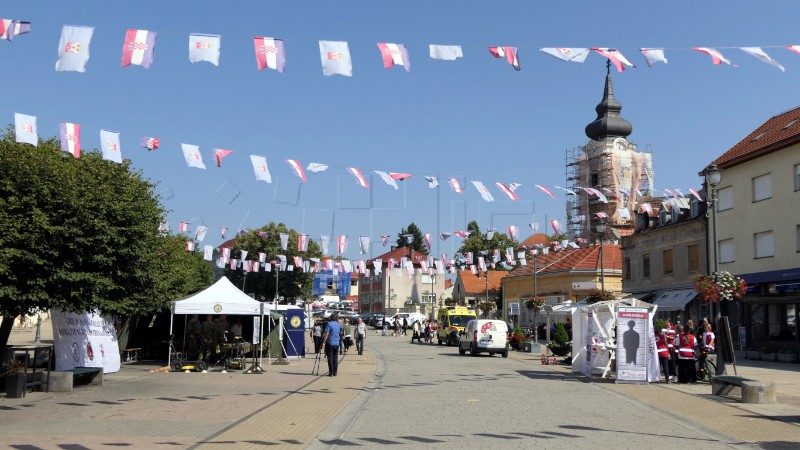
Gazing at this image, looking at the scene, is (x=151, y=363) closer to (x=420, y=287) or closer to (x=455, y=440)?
(x=455, y=440)

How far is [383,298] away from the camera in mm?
114688

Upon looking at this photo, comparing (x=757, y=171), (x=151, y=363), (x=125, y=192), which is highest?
(x=757, y=171)

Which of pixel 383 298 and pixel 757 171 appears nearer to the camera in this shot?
pixel 757 171

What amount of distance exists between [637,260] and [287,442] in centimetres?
4150

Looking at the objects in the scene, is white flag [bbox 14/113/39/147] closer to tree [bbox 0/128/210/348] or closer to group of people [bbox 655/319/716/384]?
tree [bbox 0/128/210/348]

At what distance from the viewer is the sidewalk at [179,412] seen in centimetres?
1074

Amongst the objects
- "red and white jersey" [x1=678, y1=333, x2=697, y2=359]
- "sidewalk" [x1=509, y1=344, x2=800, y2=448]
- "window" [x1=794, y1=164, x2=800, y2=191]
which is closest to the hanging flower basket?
"red and white jersey" [x1=678, y1=333, x2=697, y2=359]

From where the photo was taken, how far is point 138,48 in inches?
509

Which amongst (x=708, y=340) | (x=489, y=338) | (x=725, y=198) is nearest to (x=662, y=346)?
(x=708, y=340)

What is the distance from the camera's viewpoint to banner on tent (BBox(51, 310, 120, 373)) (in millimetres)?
20156

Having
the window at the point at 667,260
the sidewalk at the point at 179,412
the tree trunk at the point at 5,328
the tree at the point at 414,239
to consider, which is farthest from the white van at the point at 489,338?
the tree at the point at 414,239

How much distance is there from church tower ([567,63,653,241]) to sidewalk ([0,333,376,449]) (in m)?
63.1

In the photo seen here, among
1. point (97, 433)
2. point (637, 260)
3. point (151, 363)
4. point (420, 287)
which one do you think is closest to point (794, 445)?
point (97, 433)

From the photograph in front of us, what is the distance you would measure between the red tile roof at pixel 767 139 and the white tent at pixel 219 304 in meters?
22.7
